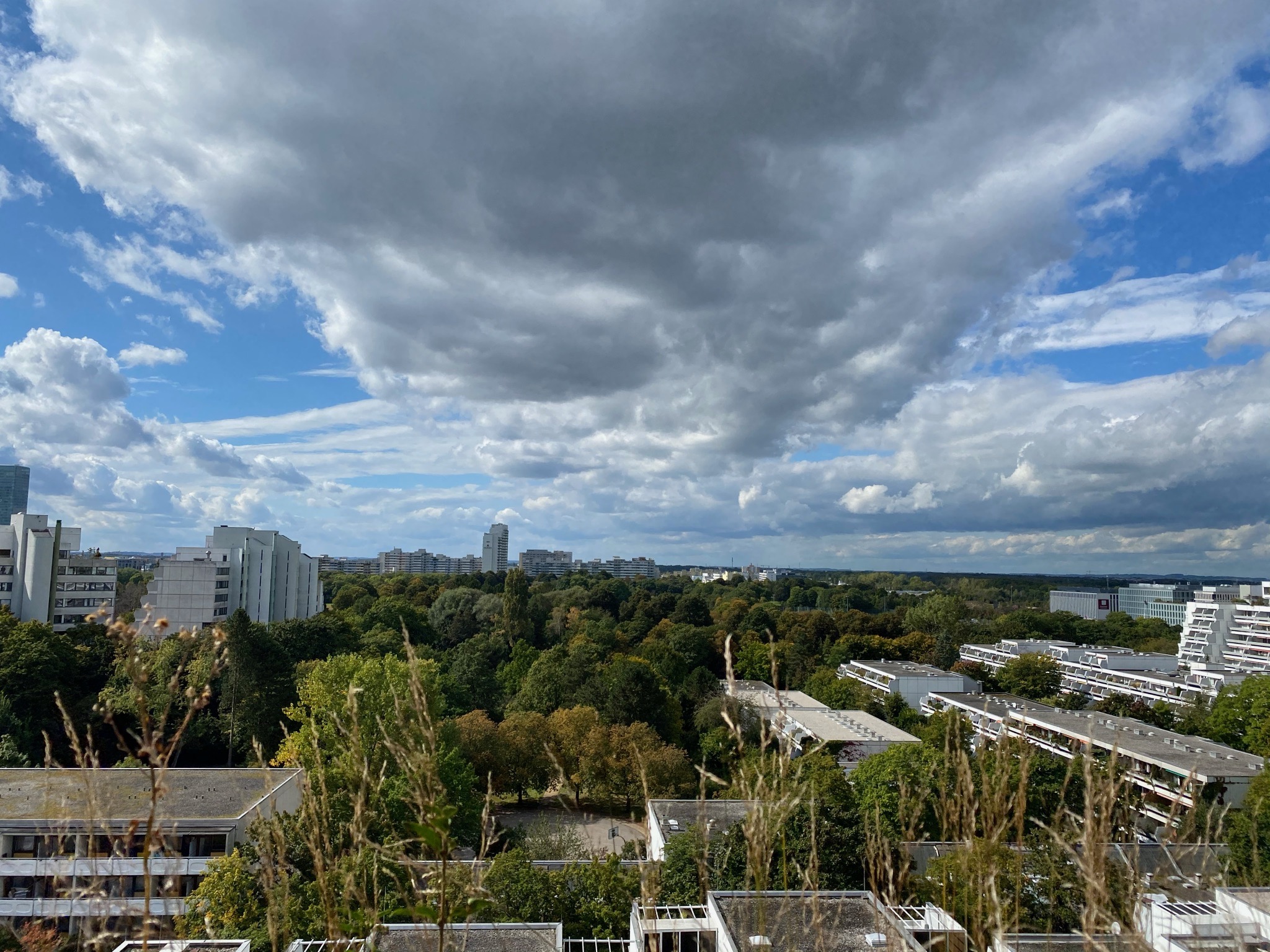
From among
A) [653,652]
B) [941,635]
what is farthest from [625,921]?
[941,635]

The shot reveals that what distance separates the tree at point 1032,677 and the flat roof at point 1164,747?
817cm

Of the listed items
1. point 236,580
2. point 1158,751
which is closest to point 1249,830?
point 1158,751

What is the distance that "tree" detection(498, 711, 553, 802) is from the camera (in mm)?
25172

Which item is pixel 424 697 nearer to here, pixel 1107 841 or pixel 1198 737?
pixel 1107 841

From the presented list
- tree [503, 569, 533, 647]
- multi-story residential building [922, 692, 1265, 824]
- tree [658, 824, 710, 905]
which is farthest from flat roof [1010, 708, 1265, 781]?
tree [503, 569, 533, 647]

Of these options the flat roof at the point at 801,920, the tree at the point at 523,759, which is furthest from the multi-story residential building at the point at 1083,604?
the flat roof at the point at 801,920

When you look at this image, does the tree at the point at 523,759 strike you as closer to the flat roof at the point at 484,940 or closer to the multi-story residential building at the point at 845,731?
the multi-story residential building at the point at 845,731

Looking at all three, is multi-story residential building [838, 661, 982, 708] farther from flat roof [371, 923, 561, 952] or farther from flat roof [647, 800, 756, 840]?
flat roof [371, 923, 561, 952]

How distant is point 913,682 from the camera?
37.2m

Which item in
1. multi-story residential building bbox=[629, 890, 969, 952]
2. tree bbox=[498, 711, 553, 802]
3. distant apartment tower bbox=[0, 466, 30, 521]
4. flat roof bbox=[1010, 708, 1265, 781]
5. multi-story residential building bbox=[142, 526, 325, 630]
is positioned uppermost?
distant apartment tower bbox=[0, 466, 30, 521]

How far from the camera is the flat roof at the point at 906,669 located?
38156 mm

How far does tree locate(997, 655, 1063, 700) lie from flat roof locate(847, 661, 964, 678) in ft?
7.47

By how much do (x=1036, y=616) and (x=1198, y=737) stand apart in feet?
116

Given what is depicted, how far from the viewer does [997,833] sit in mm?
2129
